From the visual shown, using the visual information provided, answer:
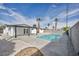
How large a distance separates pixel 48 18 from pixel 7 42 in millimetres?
988

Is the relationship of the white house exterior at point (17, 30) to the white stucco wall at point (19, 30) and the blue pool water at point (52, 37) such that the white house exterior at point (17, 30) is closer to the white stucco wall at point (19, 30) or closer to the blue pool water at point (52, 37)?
the white stucco wall at point (19, 30)

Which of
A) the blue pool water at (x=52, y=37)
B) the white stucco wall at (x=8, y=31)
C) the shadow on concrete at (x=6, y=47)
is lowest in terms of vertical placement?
the shadow on concrete at (x=6, y=47)

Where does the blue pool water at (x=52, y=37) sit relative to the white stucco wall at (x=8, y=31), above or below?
below

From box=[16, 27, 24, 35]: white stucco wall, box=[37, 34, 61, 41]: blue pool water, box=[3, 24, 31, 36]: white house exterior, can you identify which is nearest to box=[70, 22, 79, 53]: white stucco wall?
box=[37, 34, 61, 41]: blue pool water

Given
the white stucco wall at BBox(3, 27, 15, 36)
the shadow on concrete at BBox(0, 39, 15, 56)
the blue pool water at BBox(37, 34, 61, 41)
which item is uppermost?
the white stucco wall at BBox(3, 27, 15, 36)

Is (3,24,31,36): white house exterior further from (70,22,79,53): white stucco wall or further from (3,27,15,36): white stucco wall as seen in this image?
(70,22,79,53): white stucco wall

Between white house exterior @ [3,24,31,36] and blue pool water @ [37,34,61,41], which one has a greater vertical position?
white house exterior @ [3,24,31,36]

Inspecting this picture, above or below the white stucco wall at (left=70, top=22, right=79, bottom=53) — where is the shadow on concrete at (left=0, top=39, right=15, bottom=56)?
below

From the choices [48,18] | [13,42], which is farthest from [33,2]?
[13,42]

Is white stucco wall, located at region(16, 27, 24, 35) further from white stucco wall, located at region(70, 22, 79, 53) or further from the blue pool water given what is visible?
white stucco wall, located at region(70, 22, 79, 53)

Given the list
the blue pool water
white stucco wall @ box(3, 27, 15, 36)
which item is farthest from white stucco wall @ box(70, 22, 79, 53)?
white stucco wall @ box(3, 27, 15, 36)

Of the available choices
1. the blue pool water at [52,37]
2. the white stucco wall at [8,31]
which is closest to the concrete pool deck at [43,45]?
the blue pool water at [52,37]

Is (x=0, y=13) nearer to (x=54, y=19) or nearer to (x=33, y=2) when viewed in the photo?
(x=33, y=2)

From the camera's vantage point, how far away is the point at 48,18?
549cm
